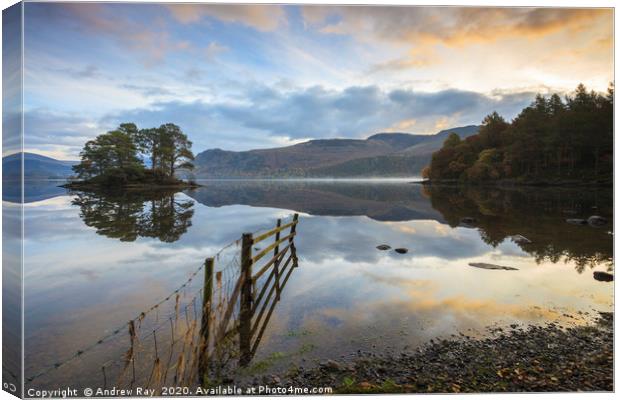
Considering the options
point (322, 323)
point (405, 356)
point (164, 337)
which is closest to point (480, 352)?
point (405, 356)

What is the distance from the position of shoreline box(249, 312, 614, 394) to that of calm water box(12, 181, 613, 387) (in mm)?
400

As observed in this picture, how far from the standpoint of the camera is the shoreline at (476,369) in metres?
5.01

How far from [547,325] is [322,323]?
4.93m

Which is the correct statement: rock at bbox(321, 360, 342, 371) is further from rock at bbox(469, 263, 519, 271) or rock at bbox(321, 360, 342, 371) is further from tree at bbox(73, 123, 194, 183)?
tree at bbox(73, 123, 194, 183)

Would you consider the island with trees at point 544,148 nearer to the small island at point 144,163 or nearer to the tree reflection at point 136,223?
the tree reflection at point 136,223

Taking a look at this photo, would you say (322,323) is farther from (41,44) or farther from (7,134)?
(41,44)

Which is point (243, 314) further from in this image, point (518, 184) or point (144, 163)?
point (518, 184)

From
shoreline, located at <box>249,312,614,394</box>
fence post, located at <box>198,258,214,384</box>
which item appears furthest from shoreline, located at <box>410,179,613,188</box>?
fence post, located at <box>198,258,214,384</box>

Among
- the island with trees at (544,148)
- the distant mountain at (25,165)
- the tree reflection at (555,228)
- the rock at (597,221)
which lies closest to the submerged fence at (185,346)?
the distant mountain at (25,165)

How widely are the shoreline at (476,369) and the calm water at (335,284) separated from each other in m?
0.40

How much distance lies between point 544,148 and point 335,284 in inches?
1084

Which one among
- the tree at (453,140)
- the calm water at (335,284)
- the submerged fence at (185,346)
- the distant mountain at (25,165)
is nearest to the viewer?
the submerged fence at (185,346)

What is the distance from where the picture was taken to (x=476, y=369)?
532 centimetres

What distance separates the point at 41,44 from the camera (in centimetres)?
618
